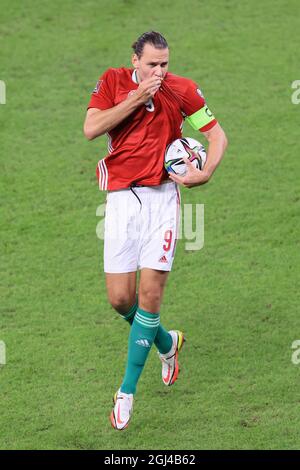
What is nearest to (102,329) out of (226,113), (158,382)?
(158,382)

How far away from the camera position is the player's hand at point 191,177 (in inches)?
312

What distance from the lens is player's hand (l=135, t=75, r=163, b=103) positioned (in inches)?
305

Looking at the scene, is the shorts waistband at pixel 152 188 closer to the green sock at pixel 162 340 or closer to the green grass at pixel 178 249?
the green sock at pixel 162 340

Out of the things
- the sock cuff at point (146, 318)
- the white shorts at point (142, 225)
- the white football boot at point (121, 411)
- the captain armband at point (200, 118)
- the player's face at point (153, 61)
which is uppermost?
the player's face at point (153, 61)

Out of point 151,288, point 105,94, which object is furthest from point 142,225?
point 105,94

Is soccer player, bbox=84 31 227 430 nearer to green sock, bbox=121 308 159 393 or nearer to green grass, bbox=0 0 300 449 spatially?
green sock, bbox=121 308 159 393

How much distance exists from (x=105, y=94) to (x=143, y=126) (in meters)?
0.35

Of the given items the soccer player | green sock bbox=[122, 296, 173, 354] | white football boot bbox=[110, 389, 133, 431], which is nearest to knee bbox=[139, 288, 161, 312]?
the soccer player

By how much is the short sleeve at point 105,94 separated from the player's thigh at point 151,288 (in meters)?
1.17

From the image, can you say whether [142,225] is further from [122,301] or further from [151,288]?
[122,301]

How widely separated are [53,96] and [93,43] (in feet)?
4.11

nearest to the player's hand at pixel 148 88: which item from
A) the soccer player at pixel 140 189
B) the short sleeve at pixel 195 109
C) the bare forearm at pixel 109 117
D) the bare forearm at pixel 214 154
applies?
the bare forearm at pixel 109 117

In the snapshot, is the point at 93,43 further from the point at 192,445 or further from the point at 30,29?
the point at 192,445

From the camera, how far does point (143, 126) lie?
8.15 m
